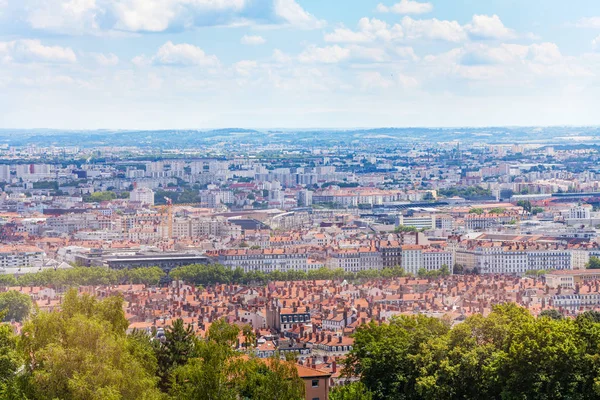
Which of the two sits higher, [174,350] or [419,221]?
[174,350]

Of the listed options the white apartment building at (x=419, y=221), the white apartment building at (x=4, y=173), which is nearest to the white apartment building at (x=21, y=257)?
the white apartment building at (x=419, y=221)

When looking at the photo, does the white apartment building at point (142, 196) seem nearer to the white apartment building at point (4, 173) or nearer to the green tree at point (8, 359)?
the white apartment building at point (4, 173)

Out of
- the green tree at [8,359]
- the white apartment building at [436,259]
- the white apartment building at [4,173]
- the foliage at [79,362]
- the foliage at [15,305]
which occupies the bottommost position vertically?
the white apartment building at [4,173]

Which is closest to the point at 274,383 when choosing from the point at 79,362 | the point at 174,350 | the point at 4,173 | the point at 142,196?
the point at 79,362

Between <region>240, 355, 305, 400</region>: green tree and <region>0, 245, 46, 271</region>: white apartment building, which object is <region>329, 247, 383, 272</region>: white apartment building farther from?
<region>240, 355, 305, 400</region>: green tree

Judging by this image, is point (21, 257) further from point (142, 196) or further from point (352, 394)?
point (142, 196)

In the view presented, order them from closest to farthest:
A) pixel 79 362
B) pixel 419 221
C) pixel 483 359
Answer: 1. pixel 79 362
2. pixel 483 359
3. pixel 419 221
